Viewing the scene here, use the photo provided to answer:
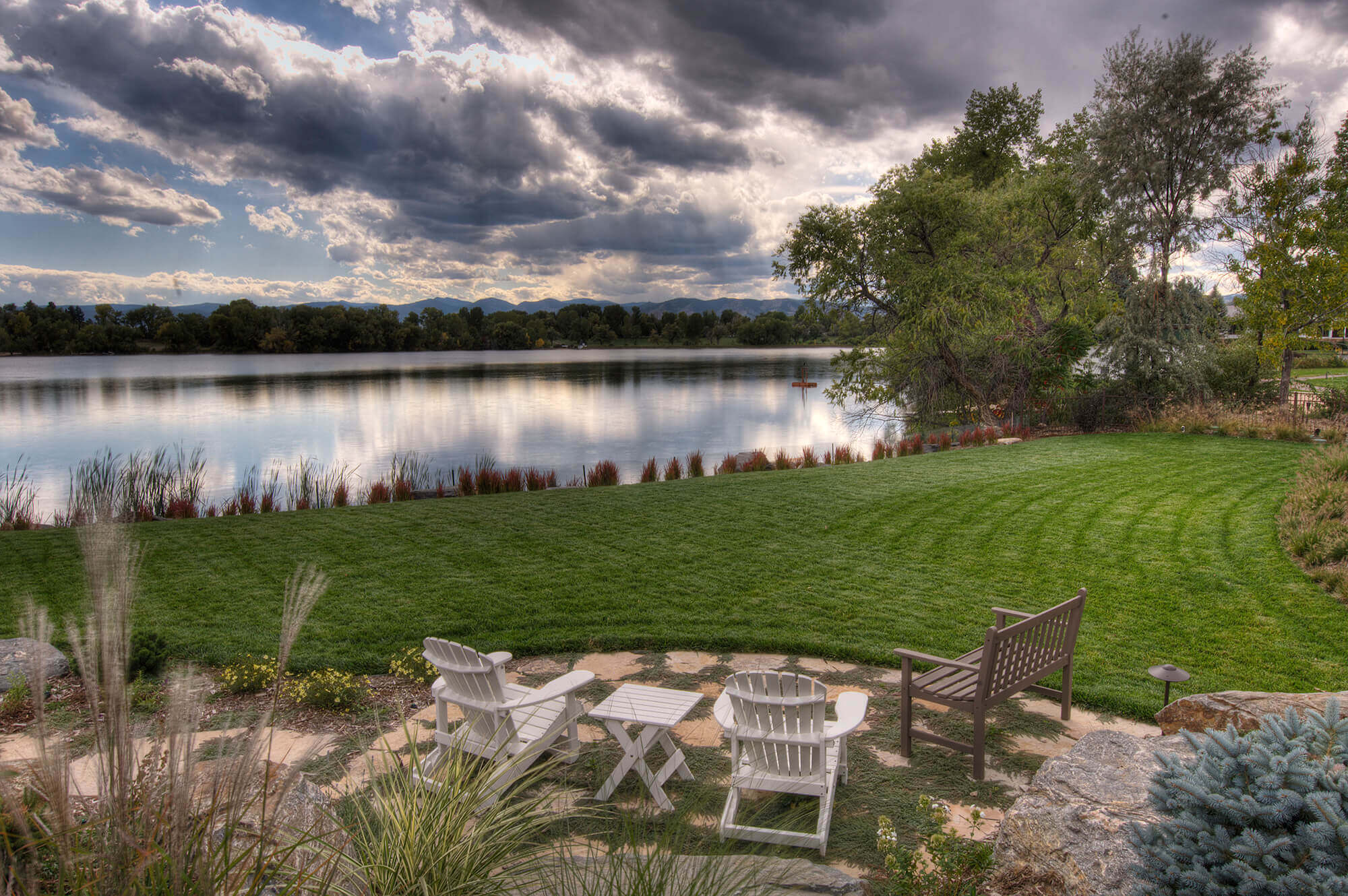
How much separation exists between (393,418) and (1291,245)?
1129 inches

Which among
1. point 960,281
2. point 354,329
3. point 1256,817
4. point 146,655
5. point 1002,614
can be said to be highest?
point 354,329

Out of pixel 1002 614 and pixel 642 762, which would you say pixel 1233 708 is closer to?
pixel 1002 614

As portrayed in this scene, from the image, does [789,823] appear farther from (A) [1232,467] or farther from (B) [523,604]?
(A) [1232,467]

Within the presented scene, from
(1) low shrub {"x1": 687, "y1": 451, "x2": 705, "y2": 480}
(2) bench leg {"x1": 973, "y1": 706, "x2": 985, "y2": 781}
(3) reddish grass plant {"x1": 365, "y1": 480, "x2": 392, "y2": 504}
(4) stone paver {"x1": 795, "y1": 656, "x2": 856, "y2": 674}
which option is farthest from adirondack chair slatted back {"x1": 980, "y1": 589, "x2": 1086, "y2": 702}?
(3) reddish grass plant {"x1": 365, "y1": 480, "x2": 392, "y2": 504}

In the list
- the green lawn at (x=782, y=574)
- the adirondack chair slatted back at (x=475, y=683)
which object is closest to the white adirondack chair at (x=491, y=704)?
the adirondack chair slatted back at (x=475, y=683)

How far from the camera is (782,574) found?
23.6ft

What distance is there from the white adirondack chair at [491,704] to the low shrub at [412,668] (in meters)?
1.19

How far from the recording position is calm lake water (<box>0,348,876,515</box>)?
2070 cm

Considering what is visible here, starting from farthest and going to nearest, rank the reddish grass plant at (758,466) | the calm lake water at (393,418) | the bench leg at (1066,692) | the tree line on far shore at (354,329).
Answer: the tree line on far shore at (354,329), the calm lake water at (393,418), the reddish grass plant at (758,466), the bench leg at (1066,692)

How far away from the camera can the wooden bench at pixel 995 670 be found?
3676 mm

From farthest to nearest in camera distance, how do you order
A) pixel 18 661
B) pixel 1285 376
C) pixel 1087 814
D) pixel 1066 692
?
pixel 1285 376
pixel 18 661
pixel 1066 692
pixel 1087 814

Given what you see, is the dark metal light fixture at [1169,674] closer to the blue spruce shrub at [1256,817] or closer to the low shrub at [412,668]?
the blue spruce shrub at [1256,817]

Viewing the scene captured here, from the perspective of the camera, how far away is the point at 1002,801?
11.5 feet

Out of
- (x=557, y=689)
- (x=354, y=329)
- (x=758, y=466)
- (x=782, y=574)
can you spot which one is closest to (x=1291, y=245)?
(x=758, y=466)
